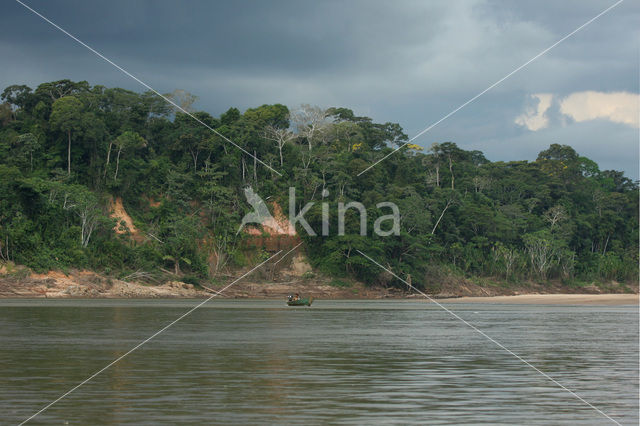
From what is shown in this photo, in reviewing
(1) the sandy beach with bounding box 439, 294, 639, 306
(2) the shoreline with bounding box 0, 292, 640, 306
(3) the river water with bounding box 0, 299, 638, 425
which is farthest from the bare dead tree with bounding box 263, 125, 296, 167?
(3) the river water with bounding box 0, 299, 638, 425

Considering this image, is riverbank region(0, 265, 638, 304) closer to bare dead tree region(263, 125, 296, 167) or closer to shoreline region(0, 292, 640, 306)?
shoreline region(0, 292, 640, 306)

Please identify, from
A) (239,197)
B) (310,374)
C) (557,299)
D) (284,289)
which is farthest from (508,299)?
(310,374)

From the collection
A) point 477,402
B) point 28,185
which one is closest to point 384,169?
point 28,185

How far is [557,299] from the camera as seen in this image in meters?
75.1

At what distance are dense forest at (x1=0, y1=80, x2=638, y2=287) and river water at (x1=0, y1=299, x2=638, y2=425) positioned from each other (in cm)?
3058

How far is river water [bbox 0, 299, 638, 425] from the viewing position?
526 inches

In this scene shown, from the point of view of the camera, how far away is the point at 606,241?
93.2 metres

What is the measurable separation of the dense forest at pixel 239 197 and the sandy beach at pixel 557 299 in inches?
192

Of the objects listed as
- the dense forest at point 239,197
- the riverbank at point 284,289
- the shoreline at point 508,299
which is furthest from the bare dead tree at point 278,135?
the shoreline at point 508,299

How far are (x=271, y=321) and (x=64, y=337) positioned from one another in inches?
512

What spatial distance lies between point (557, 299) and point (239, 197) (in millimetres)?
34402

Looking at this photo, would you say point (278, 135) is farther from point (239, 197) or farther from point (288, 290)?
Answer: point (288, 290)

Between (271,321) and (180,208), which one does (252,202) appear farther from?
(271,321)

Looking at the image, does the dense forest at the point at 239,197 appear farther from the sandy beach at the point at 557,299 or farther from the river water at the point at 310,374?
the river water at the point at 310,374
